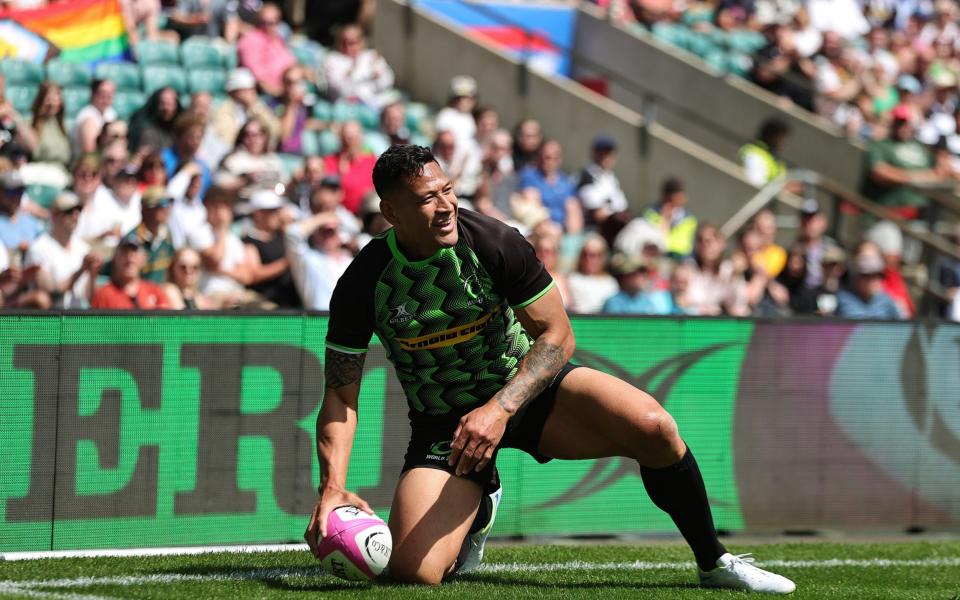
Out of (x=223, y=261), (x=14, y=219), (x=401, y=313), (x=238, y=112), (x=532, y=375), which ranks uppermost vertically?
(x=401, y=313)

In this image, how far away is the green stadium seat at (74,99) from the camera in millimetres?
12047

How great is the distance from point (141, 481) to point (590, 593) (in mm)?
2651

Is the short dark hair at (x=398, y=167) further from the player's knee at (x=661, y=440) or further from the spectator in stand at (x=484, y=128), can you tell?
the spectator in stand at (x=484, y=128)

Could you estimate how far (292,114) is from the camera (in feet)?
41.5

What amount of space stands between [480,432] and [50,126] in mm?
6607

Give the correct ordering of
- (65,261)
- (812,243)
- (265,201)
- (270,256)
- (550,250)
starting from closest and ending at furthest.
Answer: (65,261)
(270,256)
(265,201)
(550,250)
(812,243)

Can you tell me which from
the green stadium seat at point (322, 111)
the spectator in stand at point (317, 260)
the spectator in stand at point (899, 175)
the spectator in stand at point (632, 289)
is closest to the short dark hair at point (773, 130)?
the spectator in stand at point (899, 175)

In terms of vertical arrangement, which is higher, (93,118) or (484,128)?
(93,118)

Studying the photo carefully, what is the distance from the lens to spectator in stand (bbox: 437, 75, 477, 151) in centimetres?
1353

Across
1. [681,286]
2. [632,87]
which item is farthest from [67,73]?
[632,87]

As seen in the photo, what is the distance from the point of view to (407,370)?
6.46 metres

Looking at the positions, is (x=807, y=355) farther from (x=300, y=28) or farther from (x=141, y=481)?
(x=300, y=28)

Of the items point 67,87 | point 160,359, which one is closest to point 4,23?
point 67,87

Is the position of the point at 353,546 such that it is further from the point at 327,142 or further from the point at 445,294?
the point at 327,142
